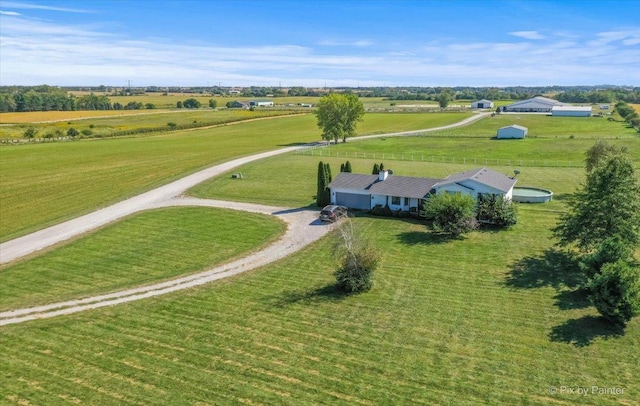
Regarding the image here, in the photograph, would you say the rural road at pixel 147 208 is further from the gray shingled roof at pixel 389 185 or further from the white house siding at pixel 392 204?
the white house siding at pixel 392 204

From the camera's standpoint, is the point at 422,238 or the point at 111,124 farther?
the point at 111,124

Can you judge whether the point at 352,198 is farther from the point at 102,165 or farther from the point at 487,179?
the point at 102,165

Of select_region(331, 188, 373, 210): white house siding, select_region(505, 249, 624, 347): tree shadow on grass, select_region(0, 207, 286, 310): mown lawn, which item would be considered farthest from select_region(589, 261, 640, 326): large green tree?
select_region(331, 188, 373, 210): white house siding

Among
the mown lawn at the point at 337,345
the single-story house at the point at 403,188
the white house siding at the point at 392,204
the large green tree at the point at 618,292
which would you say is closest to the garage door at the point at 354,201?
the single-story house at the point at 403,188

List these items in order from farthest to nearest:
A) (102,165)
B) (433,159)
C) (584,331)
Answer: (433,159) → (102,165) → (584,331)

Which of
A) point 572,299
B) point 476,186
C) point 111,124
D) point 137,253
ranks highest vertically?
point 111,124

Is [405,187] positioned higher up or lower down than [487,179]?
lower down

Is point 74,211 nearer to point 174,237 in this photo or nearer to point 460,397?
point 174,237

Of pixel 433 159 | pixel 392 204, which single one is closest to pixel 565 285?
pixel 392 204
